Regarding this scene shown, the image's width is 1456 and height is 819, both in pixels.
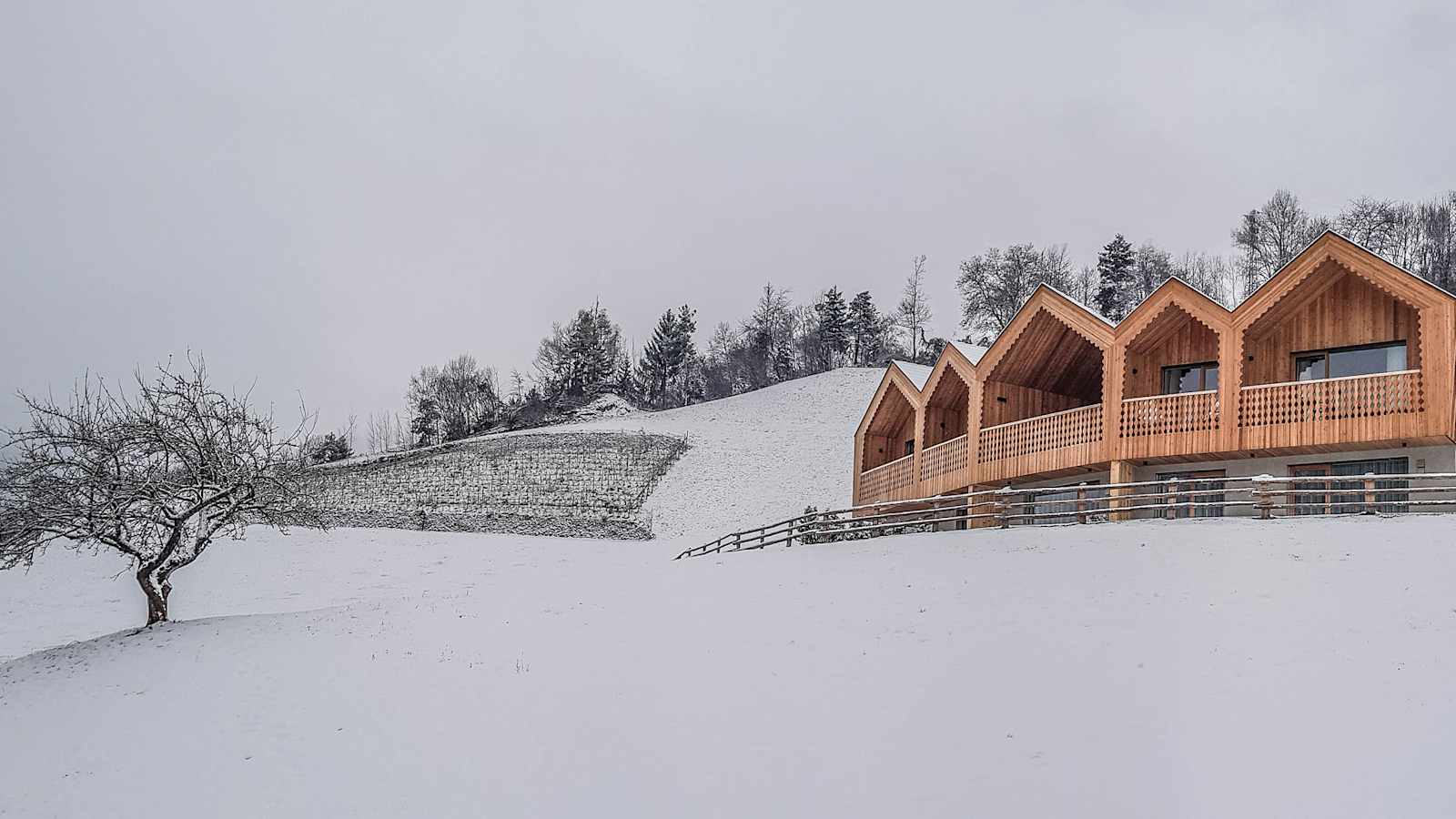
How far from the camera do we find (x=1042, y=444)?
24.5 meters

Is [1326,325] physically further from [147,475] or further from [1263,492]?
[147,475]

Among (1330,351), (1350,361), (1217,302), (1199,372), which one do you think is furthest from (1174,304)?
(1350,361)

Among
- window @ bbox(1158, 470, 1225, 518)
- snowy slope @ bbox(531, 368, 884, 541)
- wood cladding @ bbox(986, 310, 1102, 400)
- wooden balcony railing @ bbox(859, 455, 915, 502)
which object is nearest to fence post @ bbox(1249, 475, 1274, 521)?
window @ bbox(1158, 470, 1225, 518)

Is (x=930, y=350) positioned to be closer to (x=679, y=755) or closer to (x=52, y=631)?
(x=52, y=631)

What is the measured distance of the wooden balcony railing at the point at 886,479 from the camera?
29.9 meters

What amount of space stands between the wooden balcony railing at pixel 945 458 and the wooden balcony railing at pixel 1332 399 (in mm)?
7313

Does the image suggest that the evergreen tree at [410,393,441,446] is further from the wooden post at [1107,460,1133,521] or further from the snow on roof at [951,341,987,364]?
the wooden post at [1107,460,1133,521]

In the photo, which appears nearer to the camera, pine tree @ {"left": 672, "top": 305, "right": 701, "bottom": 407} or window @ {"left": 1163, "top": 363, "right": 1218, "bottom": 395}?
window @ {"left": 1163, "top": 363, "right": 1218, "bottom": 395}

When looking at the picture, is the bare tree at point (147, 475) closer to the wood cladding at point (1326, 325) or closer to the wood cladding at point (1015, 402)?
the wood cladding at point (1015, 402)

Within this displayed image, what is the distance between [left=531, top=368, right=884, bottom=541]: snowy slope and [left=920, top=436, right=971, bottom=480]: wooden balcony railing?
14.0 metres

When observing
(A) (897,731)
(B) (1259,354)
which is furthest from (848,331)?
(A) (897,731)

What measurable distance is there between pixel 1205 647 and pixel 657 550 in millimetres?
25987

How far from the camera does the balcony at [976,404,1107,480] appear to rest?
77.5 feet

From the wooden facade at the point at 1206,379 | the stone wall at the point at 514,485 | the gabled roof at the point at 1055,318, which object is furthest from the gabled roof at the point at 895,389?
the stone wall at the point at 514,485
